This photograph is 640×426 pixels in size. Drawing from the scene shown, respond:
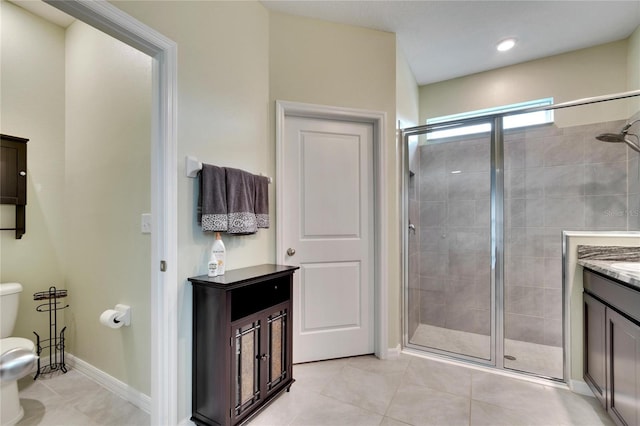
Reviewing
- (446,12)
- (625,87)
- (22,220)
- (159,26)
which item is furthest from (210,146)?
(625,87)

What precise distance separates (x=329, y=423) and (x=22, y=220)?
2.59 meters

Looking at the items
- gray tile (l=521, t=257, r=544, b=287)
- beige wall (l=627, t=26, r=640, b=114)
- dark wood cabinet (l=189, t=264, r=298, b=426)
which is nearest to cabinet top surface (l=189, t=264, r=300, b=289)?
dark wood cabinet (l=189, t=264, r=298, b=426)

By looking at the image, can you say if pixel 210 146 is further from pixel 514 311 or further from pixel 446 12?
pixel 514 311

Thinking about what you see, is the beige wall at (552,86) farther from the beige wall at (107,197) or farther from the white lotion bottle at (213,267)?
the beige wall at (107,197)

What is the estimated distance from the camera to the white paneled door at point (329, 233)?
2.42 metres

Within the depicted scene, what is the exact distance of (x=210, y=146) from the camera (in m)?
1.82

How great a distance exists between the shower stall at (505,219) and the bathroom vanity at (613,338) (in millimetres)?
310

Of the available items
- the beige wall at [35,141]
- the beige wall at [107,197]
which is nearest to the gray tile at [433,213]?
the beige wall at [107,197]

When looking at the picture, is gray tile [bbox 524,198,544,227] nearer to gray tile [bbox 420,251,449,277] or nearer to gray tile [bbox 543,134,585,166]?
gray tile [bbox 543,134,585,166]

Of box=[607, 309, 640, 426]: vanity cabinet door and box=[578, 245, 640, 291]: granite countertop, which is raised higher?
box=[578, 245, 640, 291]: granite countertop

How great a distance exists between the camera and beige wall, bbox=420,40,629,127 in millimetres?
2453

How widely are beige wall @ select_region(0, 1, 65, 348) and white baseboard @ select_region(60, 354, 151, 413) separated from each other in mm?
365

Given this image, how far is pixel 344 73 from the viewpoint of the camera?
249 cm

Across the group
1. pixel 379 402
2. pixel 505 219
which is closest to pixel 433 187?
pixel 505 219
